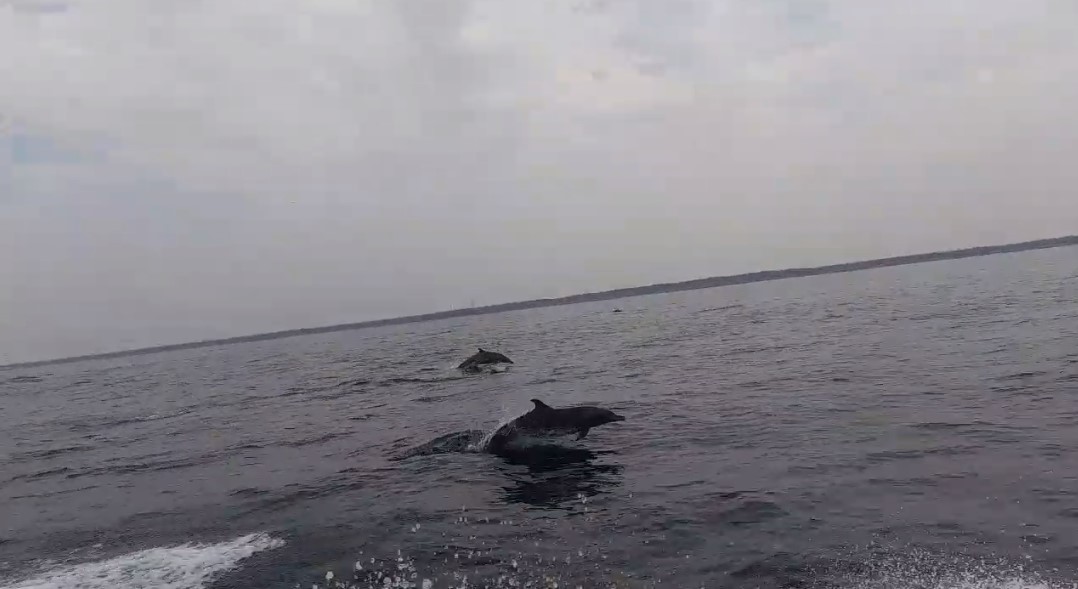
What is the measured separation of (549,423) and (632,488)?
4.49 m

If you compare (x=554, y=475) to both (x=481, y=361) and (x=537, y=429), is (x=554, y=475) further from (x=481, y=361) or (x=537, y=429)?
(x=481, y=361)

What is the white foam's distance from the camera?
10.8 metres

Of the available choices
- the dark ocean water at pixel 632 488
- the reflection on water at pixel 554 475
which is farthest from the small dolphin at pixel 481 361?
the reflection on water at pixel 554 475

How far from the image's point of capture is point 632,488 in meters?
13.4

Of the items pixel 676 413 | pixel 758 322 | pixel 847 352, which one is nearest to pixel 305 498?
pixel 676 413

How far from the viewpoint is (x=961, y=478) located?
12.0 metres

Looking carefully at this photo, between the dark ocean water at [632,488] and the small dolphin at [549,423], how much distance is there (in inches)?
26.2

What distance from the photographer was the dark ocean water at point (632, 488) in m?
9.67

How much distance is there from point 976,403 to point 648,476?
33.8 ft

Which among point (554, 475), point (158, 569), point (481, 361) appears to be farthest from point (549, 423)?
point (481, 361)

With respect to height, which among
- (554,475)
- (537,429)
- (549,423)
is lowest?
(554,475)

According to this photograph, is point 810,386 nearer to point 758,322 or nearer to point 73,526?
point 73,526

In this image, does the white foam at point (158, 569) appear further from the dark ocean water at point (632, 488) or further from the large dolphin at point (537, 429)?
the large dolphin at point (537, 429)

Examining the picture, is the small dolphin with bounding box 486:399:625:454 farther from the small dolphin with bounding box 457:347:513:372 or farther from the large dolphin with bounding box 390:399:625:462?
the small dolphin with bounding box 457:347:513:372
